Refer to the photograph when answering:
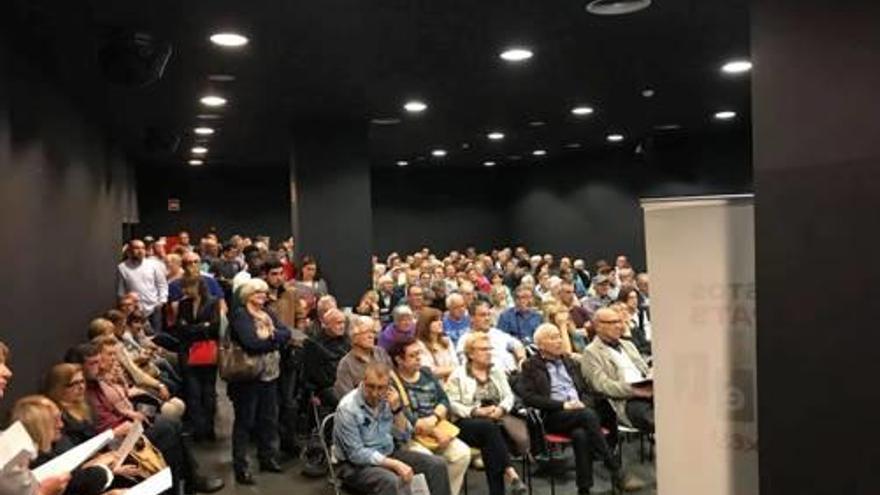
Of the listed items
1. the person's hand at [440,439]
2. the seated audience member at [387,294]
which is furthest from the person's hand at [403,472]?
the seated audience member at [387,294]

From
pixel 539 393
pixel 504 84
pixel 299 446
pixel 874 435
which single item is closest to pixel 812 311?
pixel 874 435

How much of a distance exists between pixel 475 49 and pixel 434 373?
2.32 metres

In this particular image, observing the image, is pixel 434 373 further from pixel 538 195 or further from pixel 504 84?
pixel 538 195

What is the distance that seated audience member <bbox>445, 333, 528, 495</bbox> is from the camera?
573 cm

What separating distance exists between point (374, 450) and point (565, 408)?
1583 mm

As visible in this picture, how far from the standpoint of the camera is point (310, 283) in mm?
8812

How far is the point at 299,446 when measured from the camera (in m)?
7.20

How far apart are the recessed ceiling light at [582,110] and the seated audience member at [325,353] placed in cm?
468

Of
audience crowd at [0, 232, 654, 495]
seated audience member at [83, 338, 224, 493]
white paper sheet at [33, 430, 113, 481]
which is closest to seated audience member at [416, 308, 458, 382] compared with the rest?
audience crowd at [0, 232, 654, 495]

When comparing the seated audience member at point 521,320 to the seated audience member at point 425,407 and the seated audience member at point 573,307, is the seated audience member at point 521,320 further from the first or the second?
the seated audience member at point 425,407

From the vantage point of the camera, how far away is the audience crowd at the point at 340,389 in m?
4.88

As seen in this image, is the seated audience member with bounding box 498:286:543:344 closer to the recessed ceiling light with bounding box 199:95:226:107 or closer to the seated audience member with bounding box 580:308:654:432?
the seated audience member with bounding box 580:308:654:432

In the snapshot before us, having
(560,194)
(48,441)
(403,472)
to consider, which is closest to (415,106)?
(403,472)

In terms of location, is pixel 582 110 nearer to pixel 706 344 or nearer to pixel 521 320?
pixel 521 320
